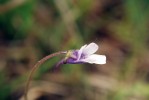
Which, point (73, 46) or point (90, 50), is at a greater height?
point (73, 46)

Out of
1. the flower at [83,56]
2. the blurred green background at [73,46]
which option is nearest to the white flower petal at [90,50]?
the flower at [83,56]

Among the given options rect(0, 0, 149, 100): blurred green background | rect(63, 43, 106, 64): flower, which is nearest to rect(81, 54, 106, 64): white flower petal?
rect(63, 43, 106, 64): flower

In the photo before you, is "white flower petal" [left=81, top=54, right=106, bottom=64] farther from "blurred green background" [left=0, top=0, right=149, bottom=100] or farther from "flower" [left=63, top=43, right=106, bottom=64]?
"blurred green background" [left=0, top=0, right=149, bottom=100]

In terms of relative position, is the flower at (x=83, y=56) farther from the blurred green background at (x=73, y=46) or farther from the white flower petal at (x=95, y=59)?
the blurred green background at (x=73, y=46)

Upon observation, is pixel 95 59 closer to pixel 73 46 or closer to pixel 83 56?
pixel 83 56

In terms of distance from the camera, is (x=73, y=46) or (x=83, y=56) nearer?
(x=83, y=56)

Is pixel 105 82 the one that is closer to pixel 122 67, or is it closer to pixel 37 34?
pixel 122 67

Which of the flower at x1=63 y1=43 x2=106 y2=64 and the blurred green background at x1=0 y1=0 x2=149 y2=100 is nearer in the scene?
the flower at x1=63 y1=43 x2=106 y2=64

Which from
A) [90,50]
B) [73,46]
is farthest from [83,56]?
[73,46]

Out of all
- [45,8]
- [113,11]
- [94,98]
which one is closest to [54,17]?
[45,8]
